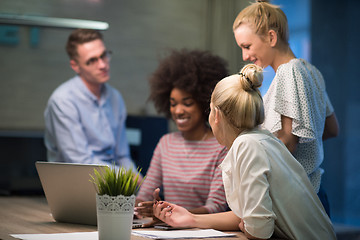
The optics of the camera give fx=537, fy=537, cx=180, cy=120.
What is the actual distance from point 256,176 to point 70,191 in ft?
2.01

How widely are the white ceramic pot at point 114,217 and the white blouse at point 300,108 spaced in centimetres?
62

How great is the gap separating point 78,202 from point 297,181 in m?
0.67

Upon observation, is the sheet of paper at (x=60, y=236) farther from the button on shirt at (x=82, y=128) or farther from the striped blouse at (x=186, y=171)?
the button on shirt at (x=82, y=128)

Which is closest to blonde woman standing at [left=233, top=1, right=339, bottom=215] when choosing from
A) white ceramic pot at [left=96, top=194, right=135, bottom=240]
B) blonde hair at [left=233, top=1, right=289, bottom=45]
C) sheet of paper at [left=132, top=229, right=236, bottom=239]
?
blonde hair at [left=233, top=1, right=289, bottom=45]

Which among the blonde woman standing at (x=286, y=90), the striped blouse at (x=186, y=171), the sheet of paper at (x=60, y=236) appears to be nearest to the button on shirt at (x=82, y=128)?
the striped blouse at (x=186, y=171)

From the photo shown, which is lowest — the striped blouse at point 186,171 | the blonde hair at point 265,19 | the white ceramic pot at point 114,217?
the striped blouse at point 186,171

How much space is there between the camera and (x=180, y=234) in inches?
58.3

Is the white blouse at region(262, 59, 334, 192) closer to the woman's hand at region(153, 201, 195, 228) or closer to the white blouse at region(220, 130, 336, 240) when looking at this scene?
the white blouse at region(220, 130, 336, 240)

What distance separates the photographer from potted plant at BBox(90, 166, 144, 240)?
1325 millimetres

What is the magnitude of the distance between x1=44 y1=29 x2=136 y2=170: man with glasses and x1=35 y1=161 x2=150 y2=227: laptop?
1190 mm

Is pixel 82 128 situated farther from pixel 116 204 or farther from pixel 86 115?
pixel 116 204

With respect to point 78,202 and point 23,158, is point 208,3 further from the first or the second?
point 78,202

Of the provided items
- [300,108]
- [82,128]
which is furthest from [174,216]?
[82,128]

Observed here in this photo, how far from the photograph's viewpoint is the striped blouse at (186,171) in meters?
2.27
